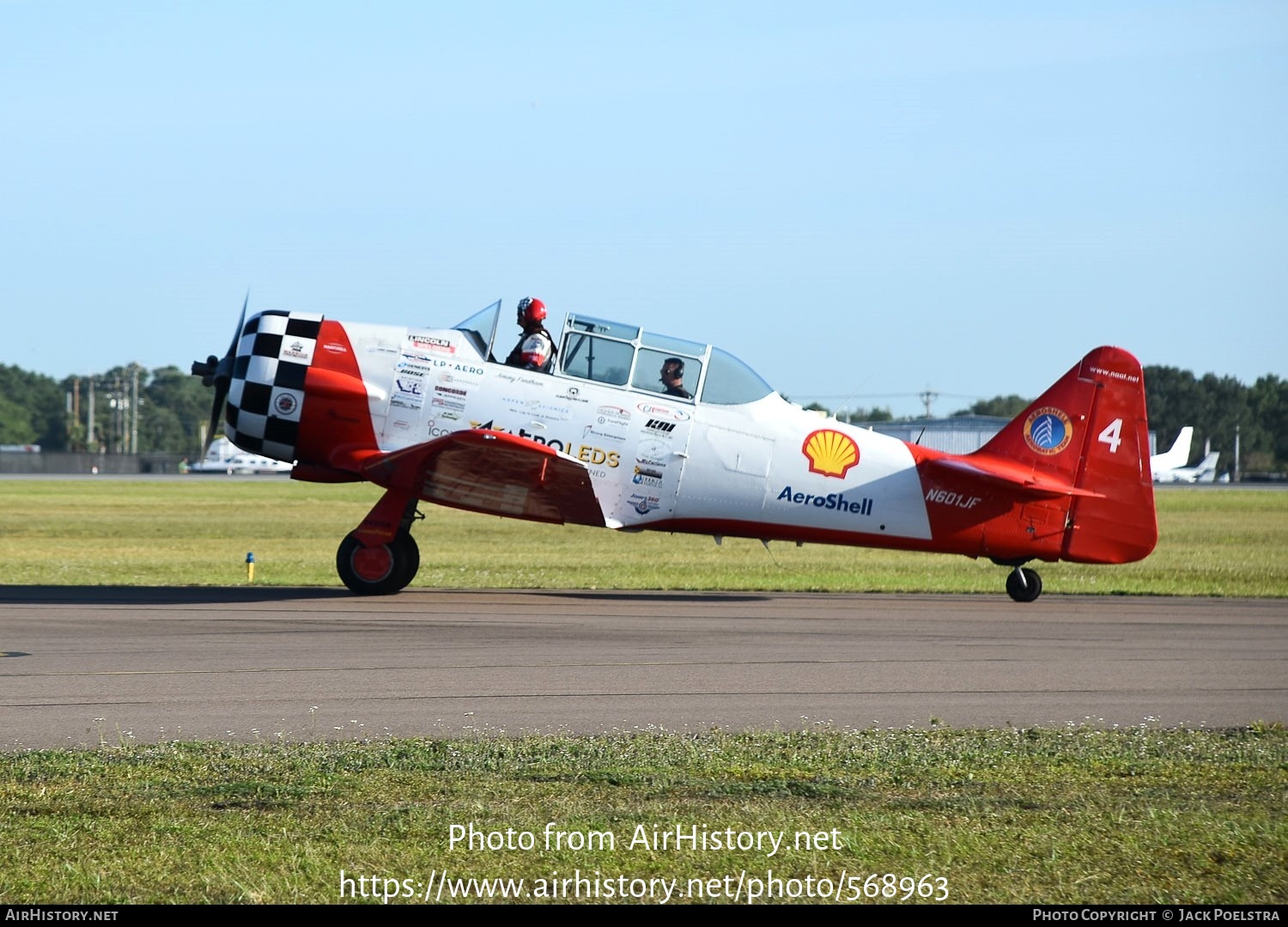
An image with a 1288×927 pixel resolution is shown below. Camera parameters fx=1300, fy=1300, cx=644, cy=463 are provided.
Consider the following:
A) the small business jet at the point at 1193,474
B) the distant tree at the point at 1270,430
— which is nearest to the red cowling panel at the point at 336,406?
the small business jet at the point at 1193,474

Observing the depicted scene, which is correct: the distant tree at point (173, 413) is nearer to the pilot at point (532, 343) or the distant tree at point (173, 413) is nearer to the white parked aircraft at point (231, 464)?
the white parked aircraft at point (231, 464)

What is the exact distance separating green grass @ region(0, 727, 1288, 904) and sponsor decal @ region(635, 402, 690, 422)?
299 inches

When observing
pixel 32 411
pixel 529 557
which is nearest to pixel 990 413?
pixel 32 411

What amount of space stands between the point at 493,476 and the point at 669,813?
874 cm

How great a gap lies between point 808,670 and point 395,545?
6.55 metres

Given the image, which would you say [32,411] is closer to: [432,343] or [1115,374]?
[432,343]

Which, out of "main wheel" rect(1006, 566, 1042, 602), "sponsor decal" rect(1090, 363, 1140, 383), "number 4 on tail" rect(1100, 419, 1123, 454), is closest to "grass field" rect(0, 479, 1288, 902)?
"number 4 on tail" rect(1100, 419, 1123, 454)

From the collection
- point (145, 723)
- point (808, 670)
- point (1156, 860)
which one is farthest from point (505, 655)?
point (1156, 860)

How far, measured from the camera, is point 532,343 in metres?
14.9

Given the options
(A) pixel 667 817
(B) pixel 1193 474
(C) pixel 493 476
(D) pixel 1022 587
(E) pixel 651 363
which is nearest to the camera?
(A) pixel 667 817

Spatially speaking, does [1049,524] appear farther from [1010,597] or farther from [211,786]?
[211,786]

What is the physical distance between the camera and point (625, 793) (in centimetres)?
614

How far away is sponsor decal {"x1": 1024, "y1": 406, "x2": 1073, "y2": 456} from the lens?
1554 cm
